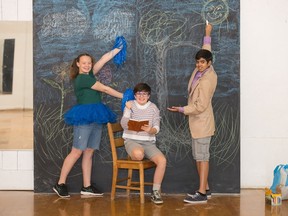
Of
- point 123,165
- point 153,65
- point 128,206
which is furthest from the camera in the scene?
point 153,65

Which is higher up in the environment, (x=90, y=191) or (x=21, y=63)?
(x=21, y=63)

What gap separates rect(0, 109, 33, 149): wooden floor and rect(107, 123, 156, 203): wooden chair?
3.05ft

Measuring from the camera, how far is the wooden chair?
19.6 feet

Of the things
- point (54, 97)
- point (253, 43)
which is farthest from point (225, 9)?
point (54, 97)

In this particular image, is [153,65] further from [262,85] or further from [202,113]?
[262,85]

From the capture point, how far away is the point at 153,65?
638 cm

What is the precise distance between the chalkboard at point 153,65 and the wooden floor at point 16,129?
13 cm

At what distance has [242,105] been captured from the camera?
6.54m

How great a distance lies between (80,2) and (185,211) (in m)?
2.41

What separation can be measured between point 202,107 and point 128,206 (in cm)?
117

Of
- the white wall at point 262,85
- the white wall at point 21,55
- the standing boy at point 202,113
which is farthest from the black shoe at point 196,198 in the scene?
the white wall at point 21,55

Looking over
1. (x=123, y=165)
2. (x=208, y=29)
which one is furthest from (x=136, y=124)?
(x=208, y=29)

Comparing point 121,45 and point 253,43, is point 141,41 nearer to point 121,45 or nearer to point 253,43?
point 121,45

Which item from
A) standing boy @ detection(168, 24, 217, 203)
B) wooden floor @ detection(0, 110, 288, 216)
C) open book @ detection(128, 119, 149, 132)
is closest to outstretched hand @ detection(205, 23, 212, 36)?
standing boy @ detection(168, 24, 217, 203)
